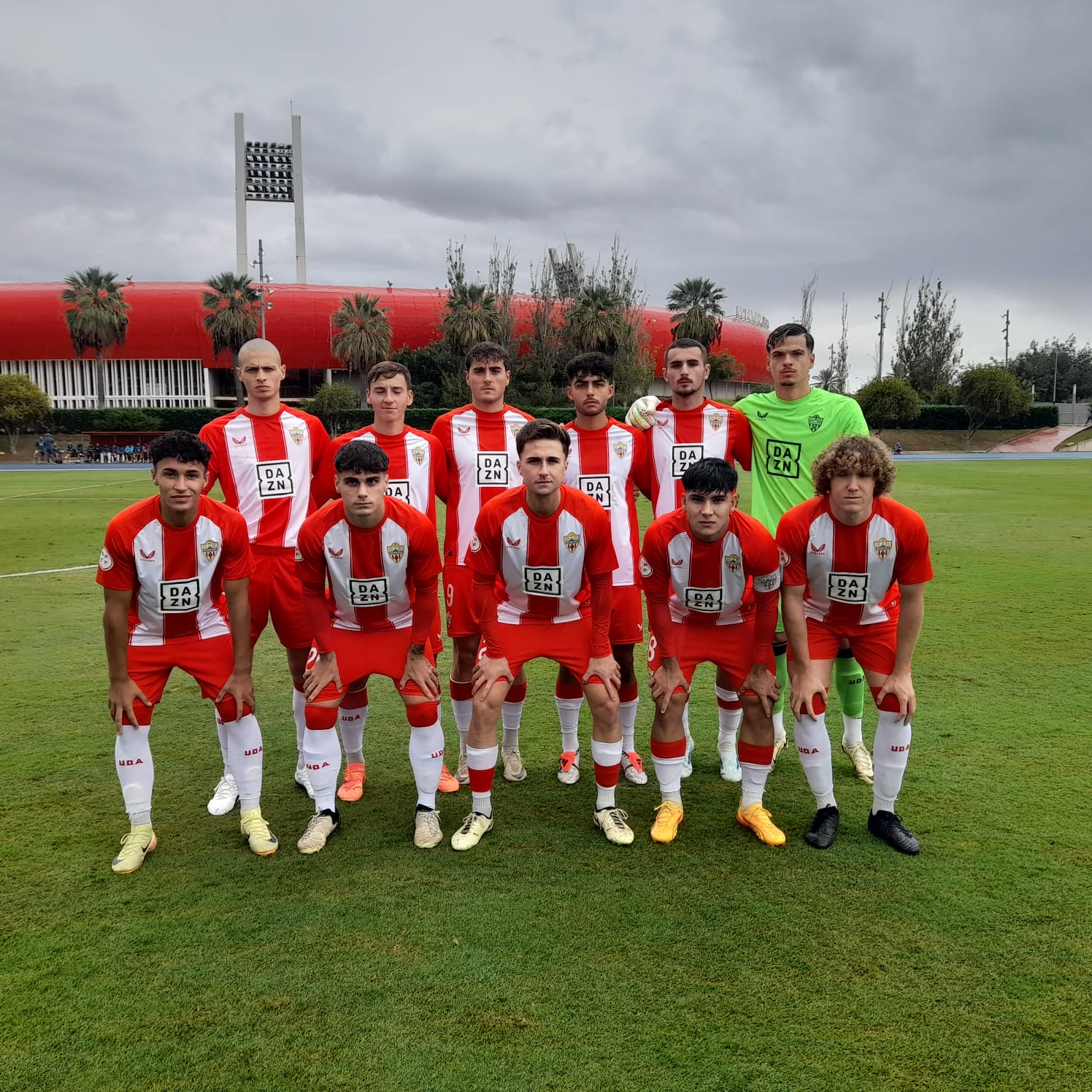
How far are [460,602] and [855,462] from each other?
2379 millimetres

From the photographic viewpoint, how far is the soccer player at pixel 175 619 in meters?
3.82

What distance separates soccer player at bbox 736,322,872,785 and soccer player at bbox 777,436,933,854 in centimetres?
59

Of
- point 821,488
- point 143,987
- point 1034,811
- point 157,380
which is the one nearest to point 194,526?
point 143,987

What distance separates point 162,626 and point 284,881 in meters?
1.36

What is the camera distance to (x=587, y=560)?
4.24 metres

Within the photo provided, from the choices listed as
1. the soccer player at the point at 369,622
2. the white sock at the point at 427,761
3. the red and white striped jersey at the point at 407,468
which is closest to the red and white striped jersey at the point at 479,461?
the red and white striped jersey at the point at 407,468

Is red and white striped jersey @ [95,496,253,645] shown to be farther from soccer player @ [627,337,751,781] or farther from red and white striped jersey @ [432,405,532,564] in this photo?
soccer player @ [627,337,751,781]

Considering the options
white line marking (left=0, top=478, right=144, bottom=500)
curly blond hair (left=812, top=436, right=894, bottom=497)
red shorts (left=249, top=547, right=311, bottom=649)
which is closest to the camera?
curly blond hair (left=812, top=436, right=894, bottom=497)

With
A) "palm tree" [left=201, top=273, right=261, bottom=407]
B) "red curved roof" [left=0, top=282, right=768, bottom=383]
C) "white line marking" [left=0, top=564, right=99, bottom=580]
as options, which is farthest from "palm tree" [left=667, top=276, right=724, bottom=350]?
"white line marking" [left=0, top=564, right=99, bottom=580]

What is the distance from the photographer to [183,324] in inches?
2259

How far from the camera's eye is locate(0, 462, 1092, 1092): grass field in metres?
2.64

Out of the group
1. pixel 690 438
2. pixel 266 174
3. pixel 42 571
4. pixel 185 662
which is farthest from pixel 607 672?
pixel 266 174

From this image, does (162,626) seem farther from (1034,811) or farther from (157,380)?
(157,380)

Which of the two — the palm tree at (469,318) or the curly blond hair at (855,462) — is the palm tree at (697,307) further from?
the curly blond hair at (855,462)
